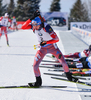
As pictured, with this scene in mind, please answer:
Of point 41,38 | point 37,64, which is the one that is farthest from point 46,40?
point 37,64

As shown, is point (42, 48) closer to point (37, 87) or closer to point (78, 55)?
point (37, 87)

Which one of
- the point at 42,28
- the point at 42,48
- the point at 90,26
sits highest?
the point at 42,28

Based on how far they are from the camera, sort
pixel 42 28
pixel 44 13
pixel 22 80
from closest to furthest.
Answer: pixel 42 28 < pixel 22 80 < pixel 44 13

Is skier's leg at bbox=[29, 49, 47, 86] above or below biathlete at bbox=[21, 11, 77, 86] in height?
below

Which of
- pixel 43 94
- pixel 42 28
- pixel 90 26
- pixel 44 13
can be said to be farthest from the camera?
pixel 44 13

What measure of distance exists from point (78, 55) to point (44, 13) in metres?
34.3

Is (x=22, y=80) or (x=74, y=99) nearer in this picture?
(x=74, y=99)

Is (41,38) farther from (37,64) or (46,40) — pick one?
(37,64)

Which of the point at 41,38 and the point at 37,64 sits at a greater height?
the point at 41,38

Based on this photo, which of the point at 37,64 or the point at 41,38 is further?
the point at 41,38

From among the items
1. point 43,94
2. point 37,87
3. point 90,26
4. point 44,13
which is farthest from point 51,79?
point 44,13

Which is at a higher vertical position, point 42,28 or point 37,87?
point 42,28

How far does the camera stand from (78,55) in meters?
7.11

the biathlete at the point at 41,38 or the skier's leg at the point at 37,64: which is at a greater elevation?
the biathlete at the point at 41,38
